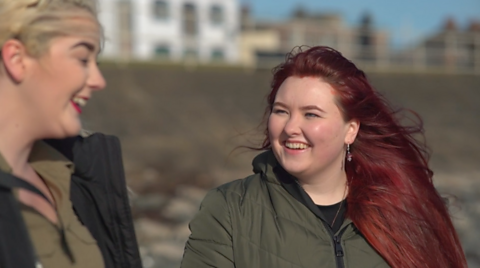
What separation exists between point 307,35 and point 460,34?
762 centimetres

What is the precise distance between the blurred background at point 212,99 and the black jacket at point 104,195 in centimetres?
519

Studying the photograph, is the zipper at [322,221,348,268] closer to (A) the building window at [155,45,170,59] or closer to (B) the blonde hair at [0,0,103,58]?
(B) the blonde hair at [0,0,103,58]

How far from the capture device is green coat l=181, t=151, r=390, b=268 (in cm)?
264

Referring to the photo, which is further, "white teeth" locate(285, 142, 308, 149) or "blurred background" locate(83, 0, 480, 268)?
"blurred background" locate(83, 0, 480, 268)

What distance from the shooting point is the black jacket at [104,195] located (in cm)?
240

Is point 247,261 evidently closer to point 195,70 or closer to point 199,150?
point 199,150

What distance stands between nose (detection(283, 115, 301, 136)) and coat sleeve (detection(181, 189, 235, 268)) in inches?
15.5

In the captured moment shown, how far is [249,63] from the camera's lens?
1989cm

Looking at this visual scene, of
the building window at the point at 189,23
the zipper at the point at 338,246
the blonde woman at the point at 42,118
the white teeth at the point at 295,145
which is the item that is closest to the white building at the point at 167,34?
the building window at the point at 189,23

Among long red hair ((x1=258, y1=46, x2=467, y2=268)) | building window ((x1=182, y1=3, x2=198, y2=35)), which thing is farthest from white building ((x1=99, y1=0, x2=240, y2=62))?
long red hair ((x1=258, y1=46, x2=467, y2=268))

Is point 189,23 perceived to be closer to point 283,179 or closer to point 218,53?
point 218,53

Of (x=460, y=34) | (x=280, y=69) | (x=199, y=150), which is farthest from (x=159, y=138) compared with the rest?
(x=460, y=34)

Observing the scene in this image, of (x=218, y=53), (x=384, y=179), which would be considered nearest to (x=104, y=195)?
(x=384, y=179)

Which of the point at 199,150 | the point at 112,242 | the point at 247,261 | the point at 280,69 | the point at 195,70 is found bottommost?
the point at 199,150
